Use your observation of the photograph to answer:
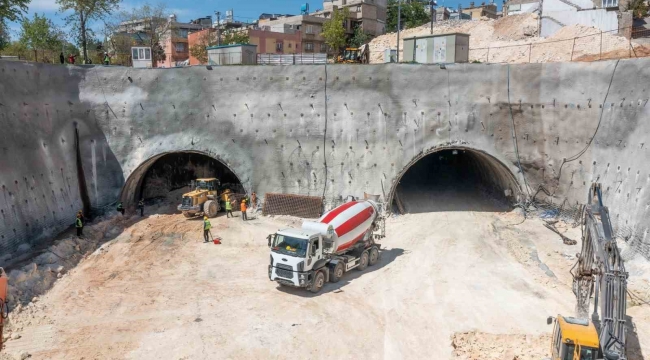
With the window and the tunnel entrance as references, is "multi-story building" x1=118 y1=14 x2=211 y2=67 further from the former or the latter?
the tunnel entrance

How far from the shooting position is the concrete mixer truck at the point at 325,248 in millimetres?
18359

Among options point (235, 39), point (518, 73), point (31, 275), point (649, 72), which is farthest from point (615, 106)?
point (235, 39)

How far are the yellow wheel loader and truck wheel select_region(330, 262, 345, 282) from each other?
38.2 feet

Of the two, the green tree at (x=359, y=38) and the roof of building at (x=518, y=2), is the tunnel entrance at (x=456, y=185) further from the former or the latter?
the green tree at (x=359, y=38)

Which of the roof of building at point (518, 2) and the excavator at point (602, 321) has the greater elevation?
the roof of building at point (518, 2)

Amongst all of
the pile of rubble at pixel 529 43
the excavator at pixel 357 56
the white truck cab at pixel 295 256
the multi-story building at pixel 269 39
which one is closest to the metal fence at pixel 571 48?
the pile of rubble at pixel 529 43

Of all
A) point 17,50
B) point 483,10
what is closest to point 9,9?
point 17,50

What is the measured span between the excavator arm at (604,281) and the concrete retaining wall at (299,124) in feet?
29.6

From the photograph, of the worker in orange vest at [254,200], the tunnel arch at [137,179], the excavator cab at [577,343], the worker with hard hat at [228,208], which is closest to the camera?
the excavator cab at [577,343]

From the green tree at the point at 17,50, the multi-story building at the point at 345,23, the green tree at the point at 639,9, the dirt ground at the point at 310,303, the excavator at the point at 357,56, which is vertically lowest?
the dirt ground at the point at 310,303

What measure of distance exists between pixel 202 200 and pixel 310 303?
13249 mm

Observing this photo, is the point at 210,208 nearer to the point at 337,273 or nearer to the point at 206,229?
the point at 206,229

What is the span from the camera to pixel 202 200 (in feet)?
94.5

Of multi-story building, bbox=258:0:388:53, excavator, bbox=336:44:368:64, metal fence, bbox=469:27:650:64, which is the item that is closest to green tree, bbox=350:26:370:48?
multi-story building, bbox=258:0:388:53
